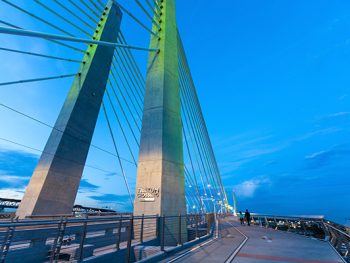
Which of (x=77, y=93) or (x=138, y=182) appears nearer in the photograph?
(x=138, y=182)

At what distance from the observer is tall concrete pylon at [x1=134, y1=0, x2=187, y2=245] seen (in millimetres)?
11633

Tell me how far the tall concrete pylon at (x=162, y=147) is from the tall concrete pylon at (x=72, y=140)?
428 cm

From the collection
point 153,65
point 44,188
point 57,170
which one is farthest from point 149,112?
point 44,188

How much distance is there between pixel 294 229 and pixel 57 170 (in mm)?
15043

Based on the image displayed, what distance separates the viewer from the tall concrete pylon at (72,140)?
12586 millimetres

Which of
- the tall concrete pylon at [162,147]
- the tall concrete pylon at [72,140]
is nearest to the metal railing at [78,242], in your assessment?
the tall concrete pylon at [162,147]

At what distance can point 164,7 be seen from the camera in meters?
16.5

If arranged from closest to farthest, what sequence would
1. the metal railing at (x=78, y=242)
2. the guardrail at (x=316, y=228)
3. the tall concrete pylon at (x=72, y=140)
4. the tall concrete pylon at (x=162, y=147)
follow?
the metal railing at (x=78, y=242) → the guardrail at (x=316, y=228) → the tall concrete pylon at (x=162, y=147) → the tall concrete pylon at (x=72, y=140)

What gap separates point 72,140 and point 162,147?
6241mm

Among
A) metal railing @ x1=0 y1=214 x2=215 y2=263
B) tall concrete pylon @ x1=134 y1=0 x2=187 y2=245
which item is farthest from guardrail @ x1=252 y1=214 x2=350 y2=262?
tall concrete pylon @ x1=134 y1=0 x2=187 y2=245

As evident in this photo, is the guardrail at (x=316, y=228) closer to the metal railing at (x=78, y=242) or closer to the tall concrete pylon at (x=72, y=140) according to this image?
the metal railing at (x=78, y=242)

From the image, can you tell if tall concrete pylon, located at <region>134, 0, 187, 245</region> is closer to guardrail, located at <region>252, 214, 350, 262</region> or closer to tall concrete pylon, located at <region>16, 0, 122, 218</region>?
tall concrete pylon, located at <region>16, 0, 122, 218</region>

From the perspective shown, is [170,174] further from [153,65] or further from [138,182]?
[153,65]

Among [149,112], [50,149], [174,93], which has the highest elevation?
[174,93]
